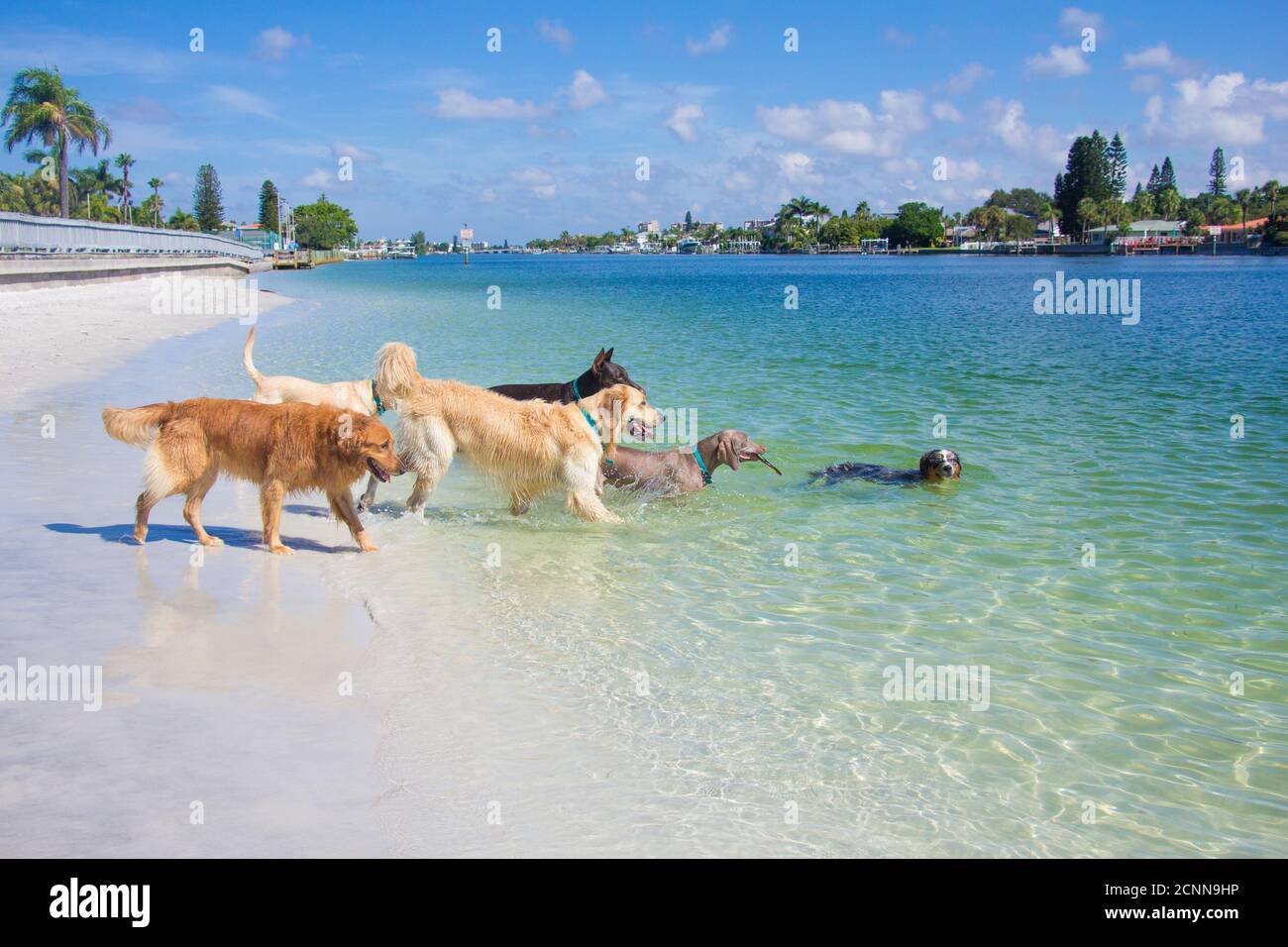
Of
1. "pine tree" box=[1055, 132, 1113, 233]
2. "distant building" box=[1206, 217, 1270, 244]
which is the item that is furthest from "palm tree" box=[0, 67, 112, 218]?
"distant building" box=[1206, 217, 1270, 244]

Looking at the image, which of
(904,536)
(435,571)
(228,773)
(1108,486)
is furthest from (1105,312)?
(228,773)

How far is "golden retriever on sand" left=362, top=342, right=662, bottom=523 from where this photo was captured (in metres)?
9.52

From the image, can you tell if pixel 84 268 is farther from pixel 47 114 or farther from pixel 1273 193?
pixel 1273 193

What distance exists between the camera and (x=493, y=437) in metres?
9.56

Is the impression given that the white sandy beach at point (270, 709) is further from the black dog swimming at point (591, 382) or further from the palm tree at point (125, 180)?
the palm tree at point (125, 180)

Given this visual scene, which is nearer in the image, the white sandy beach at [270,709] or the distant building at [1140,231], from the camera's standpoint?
the white sandy beach at [270,709]

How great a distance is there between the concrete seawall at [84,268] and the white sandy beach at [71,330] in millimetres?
390

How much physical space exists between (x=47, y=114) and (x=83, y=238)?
148ft

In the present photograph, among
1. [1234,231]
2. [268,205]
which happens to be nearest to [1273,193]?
[1234,231]

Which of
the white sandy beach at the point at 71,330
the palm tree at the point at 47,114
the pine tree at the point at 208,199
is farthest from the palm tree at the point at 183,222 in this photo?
the white sandy beach at the point at 71,330

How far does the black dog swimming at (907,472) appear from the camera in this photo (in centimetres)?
1170

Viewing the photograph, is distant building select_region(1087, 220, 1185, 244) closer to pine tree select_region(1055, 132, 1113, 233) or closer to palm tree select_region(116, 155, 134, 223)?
pine tree select_region(1055, 132, 1113, 233)

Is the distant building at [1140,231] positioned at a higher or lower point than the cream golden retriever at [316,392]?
higher

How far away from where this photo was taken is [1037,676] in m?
6.30
